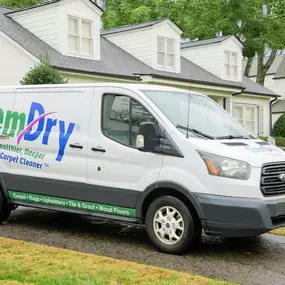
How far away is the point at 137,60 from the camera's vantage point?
2320 cm

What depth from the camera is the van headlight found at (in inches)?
228

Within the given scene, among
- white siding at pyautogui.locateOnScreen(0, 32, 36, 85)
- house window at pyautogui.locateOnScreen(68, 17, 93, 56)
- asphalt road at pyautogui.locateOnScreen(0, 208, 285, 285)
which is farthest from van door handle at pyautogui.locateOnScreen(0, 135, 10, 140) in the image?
house window at pyautogui.locateOnScreen(68, 17, 93, 56)

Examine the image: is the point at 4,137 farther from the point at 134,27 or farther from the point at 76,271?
the point at 134,27

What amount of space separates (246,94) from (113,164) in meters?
22.4

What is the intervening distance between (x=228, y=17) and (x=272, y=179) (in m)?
27.0

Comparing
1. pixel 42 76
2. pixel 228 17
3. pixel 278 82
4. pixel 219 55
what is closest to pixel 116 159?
pixel 42 76

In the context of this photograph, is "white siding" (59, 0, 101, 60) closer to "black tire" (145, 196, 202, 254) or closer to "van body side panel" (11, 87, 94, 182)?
"van body side panel" (11, 87, 94, 182)

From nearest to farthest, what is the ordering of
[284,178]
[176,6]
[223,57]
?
[284,178], [223,57], [176,6]

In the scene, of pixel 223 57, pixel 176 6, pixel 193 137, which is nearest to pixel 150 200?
pixel 193 137

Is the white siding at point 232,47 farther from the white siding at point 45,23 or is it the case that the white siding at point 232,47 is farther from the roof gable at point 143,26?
the white siding at point 45,23

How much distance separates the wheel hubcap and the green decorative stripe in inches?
15.3

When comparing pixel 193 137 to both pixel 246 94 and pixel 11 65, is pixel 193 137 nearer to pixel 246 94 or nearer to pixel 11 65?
pixel 11 65

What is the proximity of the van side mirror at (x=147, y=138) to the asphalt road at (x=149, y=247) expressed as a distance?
132cm

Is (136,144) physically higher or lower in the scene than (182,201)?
higher
